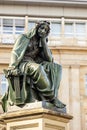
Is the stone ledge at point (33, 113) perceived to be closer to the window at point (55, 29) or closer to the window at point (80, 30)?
the window at point (55, 29)

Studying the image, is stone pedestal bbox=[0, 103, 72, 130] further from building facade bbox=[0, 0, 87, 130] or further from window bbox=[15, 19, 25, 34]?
window bbox=[15, 19, 25, 34]

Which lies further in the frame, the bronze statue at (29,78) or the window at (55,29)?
A: the window at (55,29)

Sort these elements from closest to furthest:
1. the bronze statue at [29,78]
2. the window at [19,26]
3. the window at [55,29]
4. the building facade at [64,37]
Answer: the bronze statue at [29,78] → the building facade at [64,37] → the window at [55,29] → the window at [19,26]

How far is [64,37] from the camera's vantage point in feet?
122

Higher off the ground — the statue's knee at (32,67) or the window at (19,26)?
the window at (19,26)

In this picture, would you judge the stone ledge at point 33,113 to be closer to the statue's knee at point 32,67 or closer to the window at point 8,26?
the statue's knee at point 32,67

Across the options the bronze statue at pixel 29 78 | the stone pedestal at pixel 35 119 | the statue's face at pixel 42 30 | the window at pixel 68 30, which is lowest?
the stone pedestal at pixel 35 119

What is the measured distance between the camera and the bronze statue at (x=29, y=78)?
294 inches

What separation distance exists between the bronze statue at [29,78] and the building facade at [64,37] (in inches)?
997

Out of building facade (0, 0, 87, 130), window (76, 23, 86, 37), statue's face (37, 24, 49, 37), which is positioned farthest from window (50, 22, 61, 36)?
statue's face (37, 24, 49, 37)

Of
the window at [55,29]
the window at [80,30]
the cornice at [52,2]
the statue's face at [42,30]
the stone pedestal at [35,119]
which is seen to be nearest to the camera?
the stone pedestal at [35,119]

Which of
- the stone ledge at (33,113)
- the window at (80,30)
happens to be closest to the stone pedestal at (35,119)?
the stone ledge at (33,113)

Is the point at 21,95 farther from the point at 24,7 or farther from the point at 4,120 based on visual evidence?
the point at 24,7

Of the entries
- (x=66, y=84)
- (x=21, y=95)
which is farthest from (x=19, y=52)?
(x=66, y=84)
